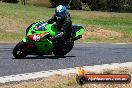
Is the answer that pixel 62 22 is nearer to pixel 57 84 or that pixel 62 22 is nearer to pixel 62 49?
pixel 62 49

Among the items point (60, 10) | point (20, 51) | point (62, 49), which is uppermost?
point (60, 10)

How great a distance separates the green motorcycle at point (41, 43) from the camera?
14.8 meters

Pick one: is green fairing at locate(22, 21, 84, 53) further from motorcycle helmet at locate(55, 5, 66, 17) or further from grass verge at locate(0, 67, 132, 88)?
grass verge at locate(0, 67, 132, 88)

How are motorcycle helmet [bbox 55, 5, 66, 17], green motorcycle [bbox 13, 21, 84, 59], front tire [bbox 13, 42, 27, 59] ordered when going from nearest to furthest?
front tire [bbox 13, 42, 27, 59], green motorcycle [bbox 13, 21, 84, 59], motorcycle helmet [bbox 55, 5, 66, 17]

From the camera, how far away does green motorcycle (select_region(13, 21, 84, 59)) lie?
48.6ft

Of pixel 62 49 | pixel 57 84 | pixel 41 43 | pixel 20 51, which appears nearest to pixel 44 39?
pixel 41 43

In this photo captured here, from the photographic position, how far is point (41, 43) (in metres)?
15.3

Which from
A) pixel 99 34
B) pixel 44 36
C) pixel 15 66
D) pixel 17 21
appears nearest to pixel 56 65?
pixel 15 66

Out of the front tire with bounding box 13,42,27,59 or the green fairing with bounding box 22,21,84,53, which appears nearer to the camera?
the front tire with bounding box 13,42,27,59

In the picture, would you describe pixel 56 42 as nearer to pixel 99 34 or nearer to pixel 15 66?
pixel 15 66

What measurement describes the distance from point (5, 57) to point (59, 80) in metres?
5.49

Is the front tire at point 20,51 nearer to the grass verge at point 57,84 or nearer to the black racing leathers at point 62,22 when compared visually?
the black racing leathers at point 62,22

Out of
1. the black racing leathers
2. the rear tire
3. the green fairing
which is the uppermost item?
the black racing leathers

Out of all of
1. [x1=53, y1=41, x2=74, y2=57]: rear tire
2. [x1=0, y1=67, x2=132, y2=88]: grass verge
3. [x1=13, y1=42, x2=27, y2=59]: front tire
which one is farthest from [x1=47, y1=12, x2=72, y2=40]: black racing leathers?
[x1=0, y1=67, x2=132, y2=88]: grass verge
